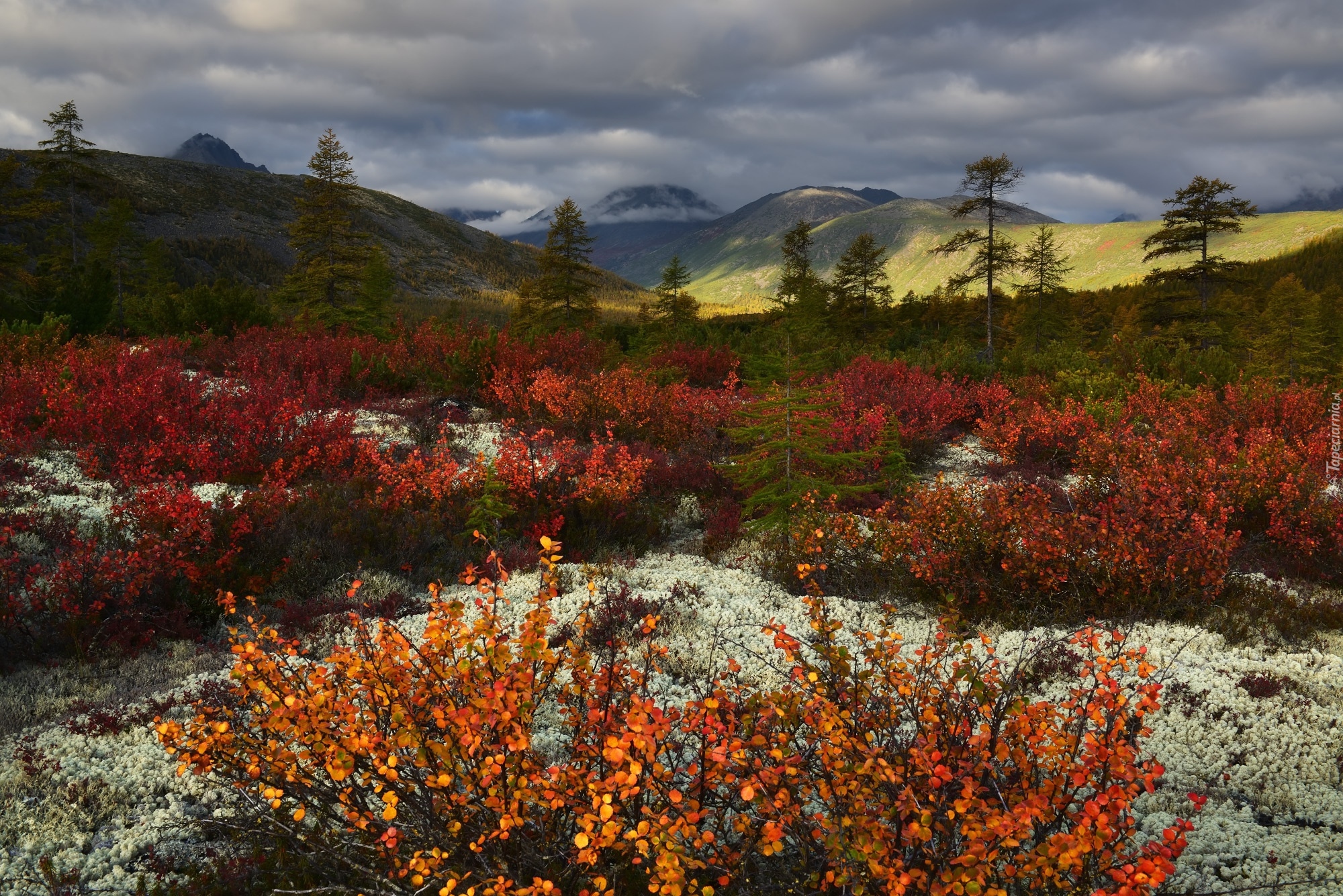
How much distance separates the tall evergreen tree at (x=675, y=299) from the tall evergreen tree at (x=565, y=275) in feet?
11.7

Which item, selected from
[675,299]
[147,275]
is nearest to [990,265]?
[675,299]

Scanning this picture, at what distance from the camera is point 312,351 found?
15.1 m

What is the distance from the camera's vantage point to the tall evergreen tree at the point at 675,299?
3259 cm

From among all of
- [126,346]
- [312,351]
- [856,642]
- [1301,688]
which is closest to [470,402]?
[312,351]

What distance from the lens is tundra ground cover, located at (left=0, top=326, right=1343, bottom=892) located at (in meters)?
4.54

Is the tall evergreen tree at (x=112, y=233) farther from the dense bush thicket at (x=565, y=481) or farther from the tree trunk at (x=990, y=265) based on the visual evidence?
the tree trunk at (x=990, y=265)

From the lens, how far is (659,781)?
2.88 meters

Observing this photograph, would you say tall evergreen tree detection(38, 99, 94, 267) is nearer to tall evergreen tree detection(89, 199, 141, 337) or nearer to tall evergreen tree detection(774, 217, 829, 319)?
tall evergreen tree detection(89, 199, 141, 337)

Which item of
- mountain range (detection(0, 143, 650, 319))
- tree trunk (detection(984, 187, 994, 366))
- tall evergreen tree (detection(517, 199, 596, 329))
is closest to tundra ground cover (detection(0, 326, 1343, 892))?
tree trunk (detection(984, 187, 994, 366))

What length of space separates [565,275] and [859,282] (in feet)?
58.5

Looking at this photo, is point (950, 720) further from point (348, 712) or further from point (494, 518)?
point (494, 518)

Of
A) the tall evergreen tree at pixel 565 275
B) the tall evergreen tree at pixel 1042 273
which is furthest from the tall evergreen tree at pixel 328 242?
the tall evergreen tree at pixel 1042 273

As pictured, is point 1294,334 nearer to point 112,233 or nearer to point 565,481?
point 565,481

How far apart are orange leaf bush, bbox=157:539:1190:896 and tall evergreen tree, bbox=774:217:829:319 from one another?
964 inches
